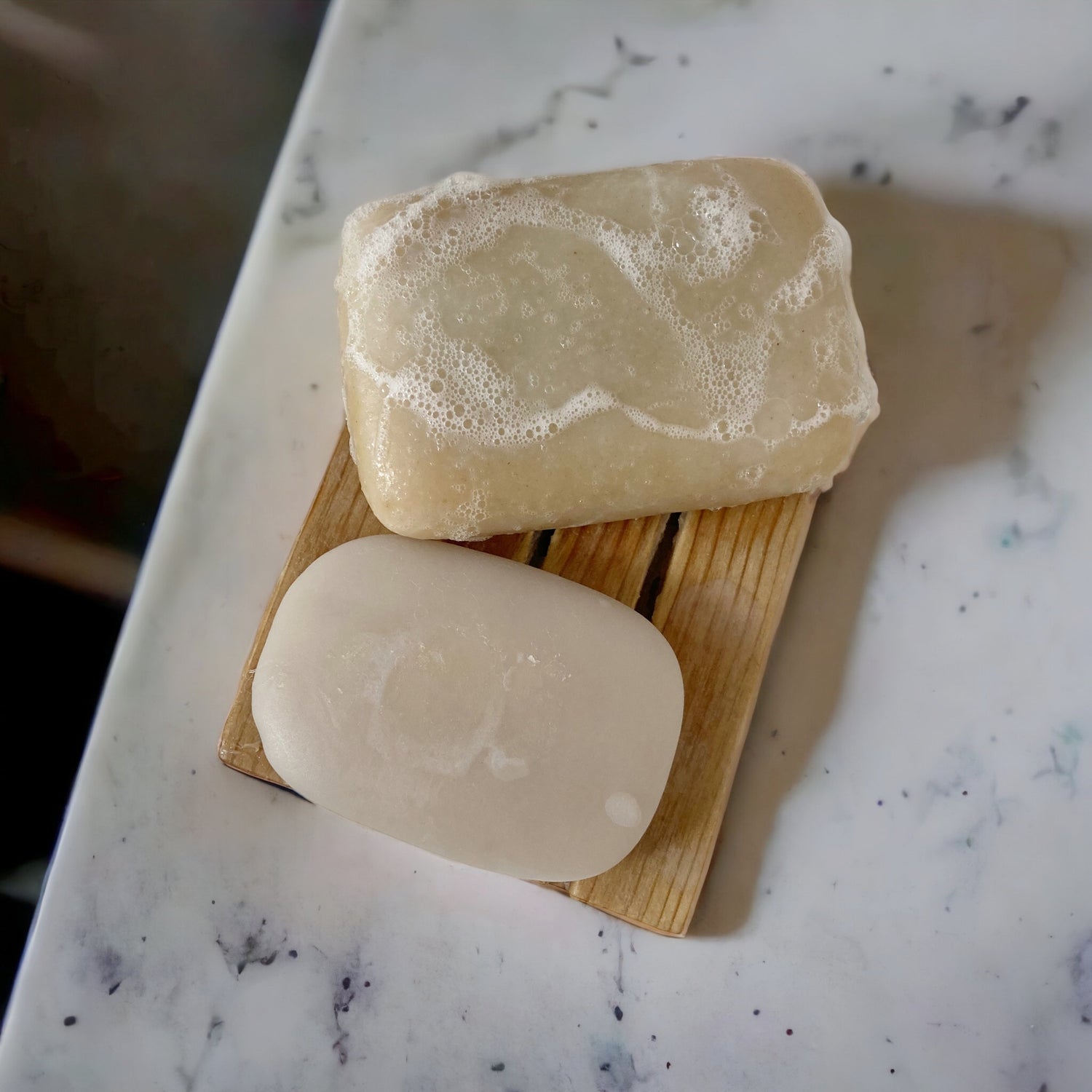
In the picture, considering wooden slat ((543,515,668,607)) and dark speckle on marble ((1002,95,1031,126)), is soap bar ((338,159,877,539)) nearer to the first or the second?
wooden slat ((543,515,668,607))

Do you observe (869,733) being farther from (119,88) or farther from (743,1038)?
(119,88)

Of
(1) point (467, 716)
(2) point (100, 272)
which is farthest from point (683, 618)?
(2) point (100, 272)

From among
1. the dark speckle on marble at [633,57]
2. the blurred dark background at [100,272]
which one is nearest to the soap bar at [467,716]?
the blurred dark background at [100,272]

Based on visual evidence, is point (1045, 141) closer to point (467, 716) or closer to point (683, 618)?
point (683, 618)

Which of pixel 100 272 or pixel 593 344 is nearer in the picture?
pixel 593 344

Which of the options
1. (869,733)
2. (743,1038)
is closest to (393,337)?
(869,733)

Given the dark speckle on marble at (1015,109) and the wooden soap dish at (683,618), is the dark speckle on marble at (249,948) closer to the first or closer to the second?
the wooden soap dish at (683,618)
